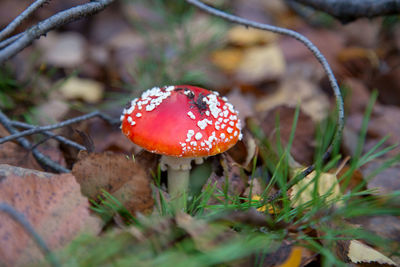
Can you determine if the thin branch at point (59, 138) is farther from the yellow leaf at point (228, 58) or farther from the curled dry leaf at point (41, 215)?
the yellow leaf at point (228, 58)

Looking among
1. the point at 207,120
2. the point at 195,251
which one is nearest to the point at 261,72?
the point at 207,120

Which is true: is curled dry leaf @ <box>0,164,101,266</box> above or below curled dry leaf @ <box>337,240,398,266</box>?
above

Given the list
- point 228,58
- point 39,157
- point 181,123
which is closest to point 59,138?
point 39,157

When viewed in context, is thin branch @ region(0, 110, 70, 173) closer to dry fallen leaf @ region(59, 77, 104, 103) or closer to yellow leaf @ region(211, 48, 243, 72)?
dry fallen leaf @ region(59, 77, 104, 103)

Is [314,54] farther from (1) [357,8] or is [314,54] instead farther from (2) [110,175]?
(2) [110,175]

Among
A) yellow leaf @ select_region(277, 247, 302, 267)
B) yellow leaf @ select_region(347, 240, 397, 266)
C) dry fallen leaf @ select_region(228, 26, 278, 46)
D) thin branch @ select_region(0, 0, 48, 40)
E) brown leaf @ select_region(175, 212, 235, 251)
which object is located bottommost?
yellow leaf @ select_region(347, 240, 397, 266)

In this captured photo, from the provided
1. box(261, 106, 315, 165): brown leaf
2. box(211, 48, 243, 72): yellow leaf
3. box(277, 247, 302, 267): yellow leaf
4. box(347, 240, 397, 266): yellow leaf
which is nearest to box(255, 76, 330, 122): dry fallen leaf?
box(261, 106, 315, 165): brown leaf

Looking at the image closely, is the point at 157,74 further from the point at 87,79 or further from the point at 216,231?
the point at 216,231
